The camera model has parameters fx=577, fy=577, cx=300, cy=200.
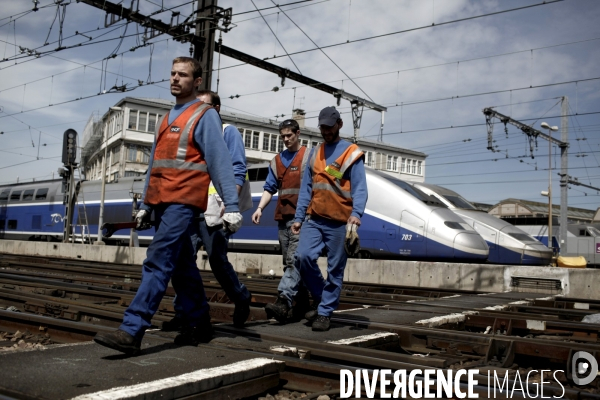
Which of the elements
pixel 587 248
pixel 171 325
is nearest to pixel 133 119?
pixel 587 248

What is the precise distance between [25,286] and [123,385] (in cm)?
614

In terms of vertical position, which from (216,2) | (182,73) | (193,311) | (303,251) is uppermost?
(216,2)

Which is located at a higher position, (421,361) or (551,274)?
(551,274)

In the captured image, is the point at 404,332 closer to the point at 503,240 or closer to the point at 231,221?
the point at 231,221

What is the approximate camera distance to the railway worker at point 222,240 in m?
4.09

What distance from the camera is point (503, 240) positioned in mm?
17203

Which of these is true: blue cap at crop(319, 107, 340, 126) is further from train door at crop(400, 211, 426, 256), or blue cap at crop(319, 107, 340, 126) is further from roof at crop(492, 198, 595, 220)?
roof at crop(492, 198, 595, 220)

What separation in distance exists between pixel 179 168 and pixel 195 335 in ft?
3.70

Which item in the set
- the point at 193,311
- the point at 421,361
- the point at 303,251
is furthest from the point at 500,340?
the point at 193,311

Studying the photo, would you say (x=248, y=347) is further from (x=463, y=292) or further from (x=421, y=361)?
(x=463, y=292)

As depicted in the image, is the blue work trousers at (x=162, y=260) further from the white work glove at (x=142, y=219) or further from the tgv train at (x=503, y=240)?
the tgv train at (x=503, y=240)

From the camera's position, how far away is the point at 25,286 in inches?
317

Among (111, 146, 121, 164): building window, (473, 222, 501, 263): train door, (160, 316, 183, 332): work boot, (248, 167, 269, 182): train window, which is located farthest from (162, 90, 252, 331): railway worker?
(111, 146, 121, 164): building window

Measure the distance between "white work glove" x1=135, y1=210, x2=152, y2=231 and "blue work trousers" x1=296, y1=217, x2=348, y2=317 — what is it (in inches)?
56.7
